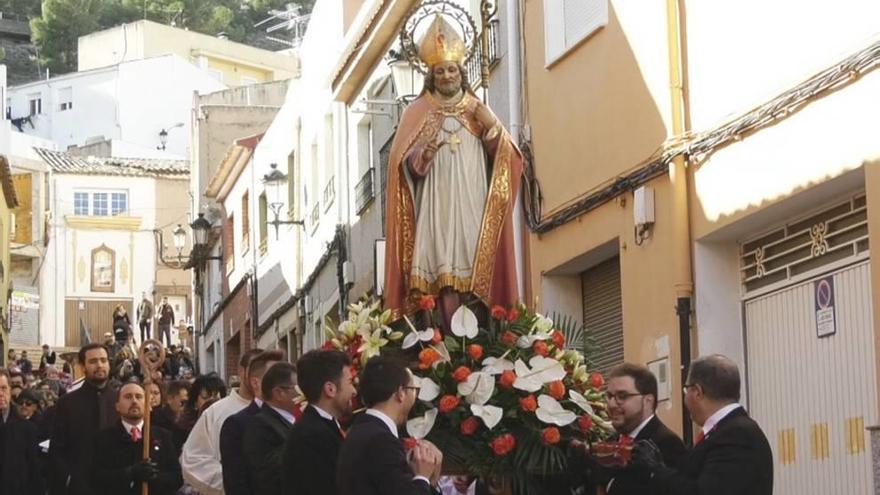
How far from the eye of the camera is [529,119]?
19.7 m

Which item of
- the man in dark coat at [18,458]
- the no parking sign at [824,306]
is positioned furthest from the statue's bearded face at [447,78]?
the man in dark coat at [18,458]

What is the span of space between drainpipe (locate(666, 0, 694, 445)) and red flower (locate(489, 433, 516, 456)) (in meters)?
5.47

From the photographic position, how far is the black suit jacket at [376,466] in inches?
338

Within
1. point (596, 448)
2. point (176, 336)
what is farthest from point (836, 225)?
point (176, 336)

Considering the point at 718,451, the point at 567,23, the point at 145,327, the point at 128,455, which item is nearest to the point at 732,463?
the point at 718,451

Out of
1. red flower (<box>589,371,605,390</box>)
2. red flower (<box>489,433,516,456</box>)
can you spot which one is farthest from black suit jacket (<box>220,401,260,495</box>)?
red flower (<box>589,371,605,390</box>)

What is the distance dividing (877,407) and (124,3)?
85392mm

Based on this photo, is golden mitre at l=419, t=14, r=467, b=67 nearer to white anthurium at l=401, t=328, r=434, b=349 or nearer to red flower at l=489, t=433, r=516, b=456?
white anthurium at l=401, t=328, r=434, b=349

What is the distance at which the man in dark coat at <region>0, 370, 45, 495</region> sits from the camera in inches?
583

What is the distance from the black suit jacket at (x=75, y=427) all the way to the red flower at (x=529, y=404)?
495 centimetres

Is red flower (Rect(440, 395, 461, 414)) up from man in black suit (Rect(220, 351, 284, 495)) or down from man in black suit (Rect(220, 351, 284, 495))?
up

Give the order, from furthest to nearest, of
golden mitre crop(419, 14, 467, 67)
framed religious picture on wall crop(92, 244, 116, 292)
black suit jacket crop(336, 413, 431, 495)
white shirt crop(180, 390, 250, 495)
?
framed religious picture on wall crop(92, 244, 116, 292), white shirt crop(180, 390, 250, 495), golden mitre crop(419, 14, 467, 67), black suit jacket crop(336, 413, 431, 495)

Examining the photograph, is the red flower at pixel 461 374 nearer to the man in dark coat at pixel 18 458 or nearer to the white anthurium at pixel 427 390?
the white anthurium at pixel 427 390

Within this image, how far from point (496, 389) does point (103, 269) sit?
6490 cm
